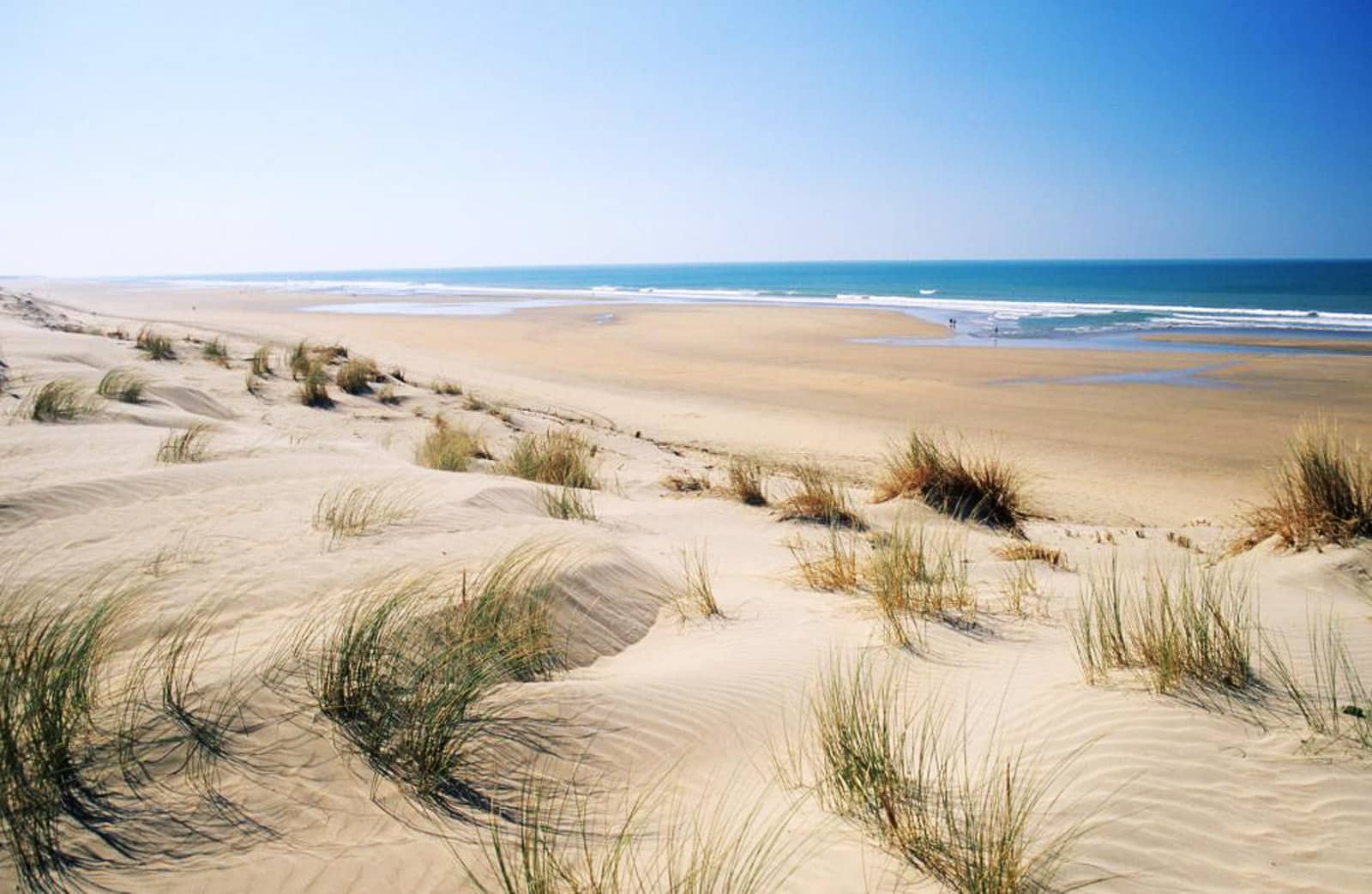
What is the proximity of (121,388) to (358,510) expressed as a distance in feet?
23.2

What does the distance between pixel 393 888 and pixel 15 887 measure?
100 cm

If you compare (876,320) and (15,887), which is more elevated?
(876,320)

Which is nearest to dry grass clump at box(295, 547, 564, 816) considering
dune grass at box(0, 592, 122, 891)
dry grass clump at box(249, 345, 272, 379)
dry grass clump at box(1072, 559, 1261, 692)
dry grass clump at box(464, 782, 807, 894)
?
dry grass clump at box(464, 782, 807, 894)

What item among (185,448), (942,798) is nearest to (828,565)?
→ (942,798)

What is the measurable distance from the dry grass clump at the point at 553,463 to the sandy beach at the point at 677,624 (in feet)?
1.13

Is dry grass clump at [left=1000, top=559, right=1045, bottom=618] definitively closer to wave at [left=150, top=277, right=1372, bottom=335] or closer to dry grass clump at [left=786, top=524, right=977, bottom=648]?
dry grass clump at [left=786, top=524, right=977, bottom=648]

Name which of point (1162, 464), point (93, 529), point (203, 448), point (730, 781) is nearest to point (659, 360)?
point (1162, 464)

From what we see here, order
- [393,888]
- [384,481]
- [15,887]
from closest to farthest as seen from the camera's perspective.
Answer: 1. [15,887]
2. [393,888]
3. [384,481]

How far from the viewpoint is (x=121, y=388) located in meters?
10.2

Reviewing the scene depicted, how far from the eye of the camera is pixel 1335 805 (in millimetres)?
2820

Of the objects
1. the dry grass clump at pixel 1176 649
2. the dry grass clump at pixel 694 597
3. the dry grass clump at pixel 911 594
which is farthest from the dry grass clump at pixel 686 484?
the dry grass clump at pixel 1176 649

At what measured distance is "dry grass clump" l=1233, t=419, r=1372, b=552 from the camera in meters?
6.42

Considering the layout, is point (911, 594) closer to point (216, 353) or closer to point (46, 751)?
point (46, 751)

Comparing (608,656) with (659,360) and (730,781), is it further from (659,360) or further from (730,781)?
(659,360)
